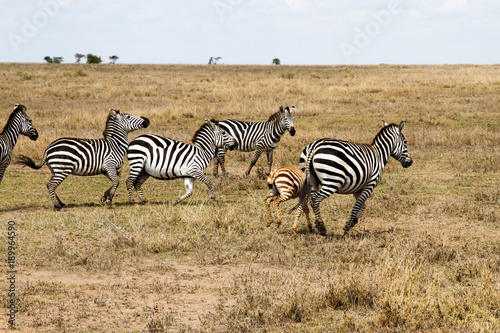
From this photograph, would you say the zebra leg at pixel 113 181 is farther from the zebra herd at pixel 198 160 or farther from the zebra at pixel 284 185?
the zebra at pixel 284 185

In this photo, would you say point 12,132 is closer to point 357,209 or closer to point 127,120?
point 127,120

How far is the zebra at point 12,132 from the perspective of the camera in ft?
33.7

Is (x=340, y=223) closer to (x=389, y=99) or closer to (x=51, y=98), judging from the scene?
(x=389, y=99)

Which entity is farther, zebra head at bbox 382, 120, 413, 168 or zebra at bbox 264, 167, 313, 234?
zebra head at bbox 382, 120, 413, 168

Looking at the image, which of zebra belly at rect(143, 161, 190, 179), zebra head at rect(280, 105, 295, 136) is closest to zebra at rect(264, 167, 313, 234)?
zebra belly at rect(143, 161, 190, 179)

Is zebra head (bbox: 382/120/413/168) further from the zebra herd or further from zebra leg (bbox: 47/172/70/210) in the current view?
zebra leg (bbox: 47/172/70/210)

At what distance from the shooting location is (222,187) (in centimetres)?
1237

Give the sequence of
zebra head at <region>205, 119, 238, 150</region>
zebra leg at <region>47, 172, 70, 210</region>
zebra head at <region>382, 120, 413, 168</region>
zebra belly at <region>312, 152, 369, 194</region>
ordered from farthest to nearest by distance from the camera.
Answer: zebra head at <region>205, 119, 238, 150</region> < zebra leg at <region>47, 172, 70, 210</region> < zebra head at <region>382, 120, 413, 168</region> < zebra belly at <region>312, 152, 369, 194</region>

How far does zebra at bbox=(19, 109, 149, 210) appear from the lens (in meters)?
10.1

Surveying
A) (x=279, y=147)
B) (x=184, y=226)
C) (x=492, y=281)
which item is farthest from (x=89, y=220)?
(x=279, y=147)

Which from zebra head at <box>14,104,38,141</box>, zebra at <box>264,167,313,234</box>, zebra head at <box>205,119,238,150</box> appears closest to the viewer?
zebra at <box>264,167,313,234</box>

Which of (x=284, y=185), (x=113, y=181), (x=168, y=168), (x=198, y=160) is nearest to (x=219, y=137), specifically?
(x=198, y=160)

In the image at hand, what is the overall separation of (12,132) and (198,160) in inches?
150

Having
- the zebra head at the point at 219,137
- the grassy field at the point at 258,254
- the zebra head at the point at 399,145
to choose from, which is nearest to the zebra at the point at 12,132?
the grassy field at the point at 258,254
